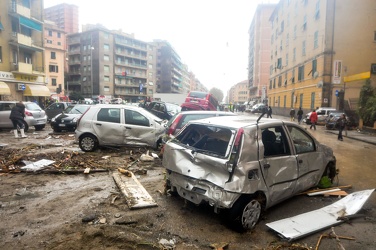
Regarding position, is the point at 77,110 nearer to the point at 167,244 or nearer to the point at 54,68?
the point at 167,244

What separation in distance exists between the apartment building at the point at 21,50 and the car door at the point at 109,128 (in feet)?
74.1

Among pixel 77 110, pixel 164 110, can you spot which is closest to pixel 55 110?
pixel 77 110

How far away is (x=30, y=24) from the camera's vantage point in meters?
30.0

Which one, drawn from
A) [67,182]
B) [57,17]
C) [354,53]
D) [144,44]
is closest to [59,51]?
[144,44]

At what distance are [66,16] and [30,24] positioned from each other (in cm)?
10844

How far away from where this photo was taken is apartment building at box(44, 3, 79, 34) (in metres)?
123

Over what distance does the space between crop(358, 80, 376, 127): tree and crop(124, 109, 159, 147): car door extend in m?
17.0

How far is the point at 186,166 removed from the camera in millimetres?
4199

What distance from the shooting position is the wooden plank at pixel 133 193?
4598 mm

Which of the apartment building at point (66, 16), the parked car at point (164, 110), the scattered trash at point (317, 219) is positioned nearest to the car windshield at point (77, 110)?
the parked car at point (164, 110)

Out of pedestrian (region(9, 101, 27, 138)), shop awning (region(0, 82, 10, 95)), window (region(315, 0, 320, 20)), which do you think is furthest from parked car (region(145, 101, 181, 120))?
window (region(315, 0, 320, 20))

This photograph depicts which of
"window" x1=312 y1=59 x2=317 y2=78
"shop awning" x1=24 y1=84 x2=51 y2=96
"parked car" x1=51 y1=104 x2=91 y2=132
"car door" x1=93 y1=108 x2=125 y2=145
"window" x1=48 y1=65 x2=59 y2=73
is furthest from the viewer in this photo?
"window" x1=48 y1=65 x2=59 y2=73

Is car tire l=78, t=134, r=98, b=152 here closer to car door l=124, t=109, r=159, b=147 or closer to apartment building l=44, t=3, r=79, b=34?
car door l=124, t=109, r=159, b=147

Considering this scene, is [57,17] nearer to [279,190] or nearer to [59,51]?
[59,51]
